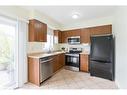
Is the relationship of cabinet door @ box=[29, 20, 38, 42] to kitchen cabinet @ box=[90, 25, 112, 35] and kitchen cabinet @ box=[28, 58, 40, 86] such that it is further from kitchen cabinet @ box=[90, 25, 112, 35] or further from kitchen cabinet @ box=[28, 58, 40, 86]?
kitchen cabinet @ box=[90, 25, 112, 35]

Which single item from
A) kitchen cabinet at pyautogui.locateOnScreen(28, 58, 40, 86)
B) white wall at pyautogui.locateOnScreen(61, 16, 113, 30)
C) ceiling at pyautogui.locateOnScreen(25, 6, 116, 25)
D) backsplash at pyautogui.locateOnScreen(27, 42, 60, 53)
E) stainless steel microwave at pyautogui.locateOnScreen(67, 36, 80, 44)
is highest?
ceiling at pyautogui.locateOnScreen(25, 6, 116, 25)

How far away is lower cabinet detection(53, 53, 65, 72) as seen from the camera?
174 inches

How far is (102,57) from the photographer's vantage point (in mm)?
3881

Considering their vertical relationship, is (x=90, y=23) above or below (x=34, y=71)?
above

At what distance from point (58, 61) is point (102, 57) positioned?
191cm

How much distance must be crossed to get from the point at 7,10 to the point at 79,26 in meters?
3.45

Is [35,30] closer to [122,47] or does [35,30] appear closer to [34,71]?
[34,71]

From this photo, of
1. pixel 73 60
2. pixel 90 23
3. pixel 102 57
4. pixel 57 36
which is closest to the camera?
pixel 102 57

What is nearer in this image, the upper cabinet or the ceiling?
the ceiling

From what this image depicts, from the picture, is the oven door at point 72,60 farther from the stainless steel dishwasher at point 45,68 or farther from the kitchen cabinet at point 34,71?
the kitchen cabinet at point 34,71

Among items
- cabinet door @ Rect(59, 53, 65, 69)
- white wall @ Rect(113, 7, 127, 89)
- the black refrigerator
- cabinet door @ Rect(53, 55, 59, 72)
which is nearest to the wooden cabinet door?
the black refrigerator

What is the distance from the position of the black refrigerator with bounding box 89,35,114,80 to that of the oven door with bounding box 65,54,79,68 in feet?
2.68

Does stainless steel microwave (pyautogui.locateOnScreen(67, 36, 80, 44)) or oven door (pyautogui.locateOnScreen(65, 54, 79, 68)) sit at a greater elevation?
stainless steel microwave (pyautogui.locateOnScreen(67, 36, 80, 44))

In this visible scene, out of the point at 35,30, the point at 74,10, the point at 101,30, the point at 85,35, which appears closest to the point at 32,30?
the point at 35,30
